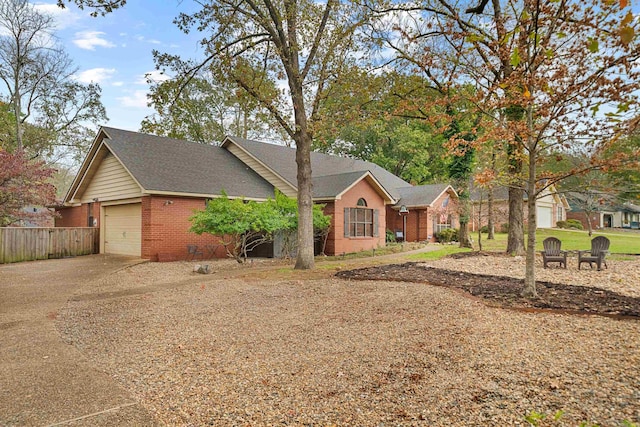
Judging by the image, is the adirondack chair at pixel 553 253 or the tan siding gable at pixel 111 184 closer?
the adirondack chair at pixel 553 253

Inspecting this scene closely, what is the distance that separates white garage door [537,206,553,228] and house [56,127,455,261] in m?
23.2

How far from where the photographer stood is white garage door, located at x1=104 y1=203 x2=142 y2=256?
16031 millimetres

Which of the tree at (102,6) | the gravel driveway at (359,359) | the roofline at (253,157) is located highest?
the tree at (102,6)

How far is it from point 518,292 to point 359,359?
4.80m

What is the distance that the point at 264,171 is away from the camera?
2055 cm

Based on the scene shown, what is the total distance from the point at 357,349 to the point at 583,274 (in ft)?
27.5

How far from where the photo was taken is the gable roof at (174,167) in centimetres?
1529

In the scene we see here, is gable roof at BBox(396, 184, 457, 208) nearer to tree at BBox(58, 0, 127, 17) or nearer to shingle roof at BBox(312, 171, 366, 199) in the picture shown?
shingle roof at BBox(312, 171, 366, 199)

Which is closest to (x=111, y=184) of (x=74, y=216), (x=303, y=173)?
(x=74, y=216)

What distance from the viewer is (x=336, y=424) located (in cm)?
303

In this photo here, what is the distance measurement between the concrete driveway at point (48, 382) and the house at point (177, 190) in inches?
286

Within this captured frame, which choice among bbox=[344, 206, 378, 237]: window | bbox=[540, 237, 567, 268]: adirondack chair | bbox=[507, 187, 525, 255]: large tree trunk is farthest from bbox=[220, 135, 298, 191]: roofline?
bbox=[540, 237, 567, 268]: adirondack chair

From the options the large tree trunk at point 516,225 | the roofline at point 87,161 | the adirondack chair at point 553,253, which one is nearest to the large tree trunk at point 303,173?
the adirondack chair at point 553,253

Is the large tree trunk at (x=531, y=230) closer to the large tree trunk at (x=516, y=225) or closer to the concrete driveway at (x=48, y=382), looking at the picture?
the concrete driveway at (x=48, y=382)
